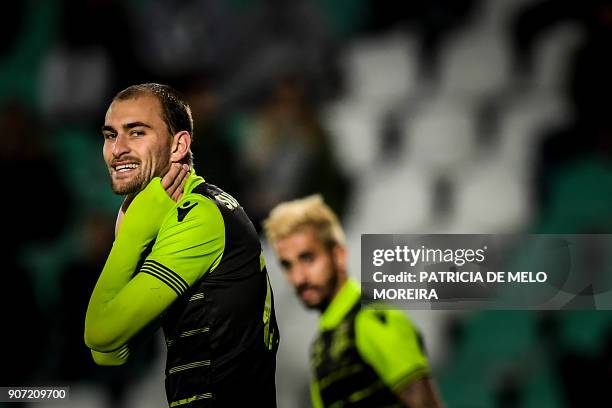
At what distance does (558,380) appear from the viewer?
2.78m

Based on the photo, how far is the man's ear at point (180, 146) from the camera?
2.40 m

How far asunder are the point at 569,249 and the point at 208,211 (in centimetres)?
130

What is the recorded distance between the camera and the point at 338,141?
2838 millimetres

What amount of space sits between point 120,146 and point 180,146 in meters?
0.18

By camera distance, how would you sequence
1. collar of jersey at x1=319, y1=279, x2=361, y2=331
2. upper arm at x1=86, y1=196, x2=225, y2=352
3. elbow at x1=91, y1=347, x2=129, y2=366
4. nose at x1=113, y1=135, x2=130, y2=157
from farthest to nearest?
collar of jersey at x1=319, y1=279, x2=361, y2=331 → elbow at x1=91, y1=347, x2=129, y2=366 → nose at x1=113, y1=135, x2=130, y2=157 → upper arm at x1=86, y1=196, x2=225, y2=352

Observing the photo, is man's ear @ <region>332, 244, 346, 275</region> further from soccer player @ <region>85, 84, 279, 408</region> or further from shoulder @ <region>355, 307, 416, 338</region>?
soccer player @ <region>85, 84, 279, 408</region>

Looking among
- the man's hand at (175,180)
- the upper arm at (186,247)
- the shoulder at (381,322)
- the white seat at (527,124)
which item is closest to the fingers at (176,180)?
the man's hand at (175,180)

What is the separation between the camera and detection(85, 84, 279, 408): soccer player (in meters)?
2.15

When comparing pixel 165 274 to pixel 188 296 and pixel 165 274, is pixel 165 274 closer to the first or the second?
pixel 165 274

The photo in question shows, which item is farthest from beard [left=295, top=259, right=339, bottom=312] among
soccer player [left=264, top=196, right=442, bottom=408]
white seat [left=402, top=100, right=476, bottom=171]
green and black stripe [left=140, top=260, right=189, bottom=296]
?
green and black stripe [left=140, top=260, right=189, bottom=296]

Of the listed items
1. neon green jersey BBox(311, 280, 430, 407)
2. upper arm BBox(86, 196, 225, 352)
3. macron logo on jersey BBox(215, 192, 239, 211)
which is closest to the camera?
upper arm BBox(86, 196, 225, 352)

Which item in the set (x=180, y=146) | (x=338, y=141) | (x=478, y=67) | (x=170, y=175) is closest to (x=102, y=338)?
(x=170, y=175)

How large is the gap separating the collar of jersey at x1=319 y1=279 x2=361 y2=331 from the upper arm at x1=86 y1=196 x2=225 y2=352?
68 centimetres

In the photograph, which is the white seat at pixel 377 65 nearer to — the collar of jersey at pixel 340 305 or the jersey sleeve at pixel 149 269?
the collar of jersey at pixel 340 305
